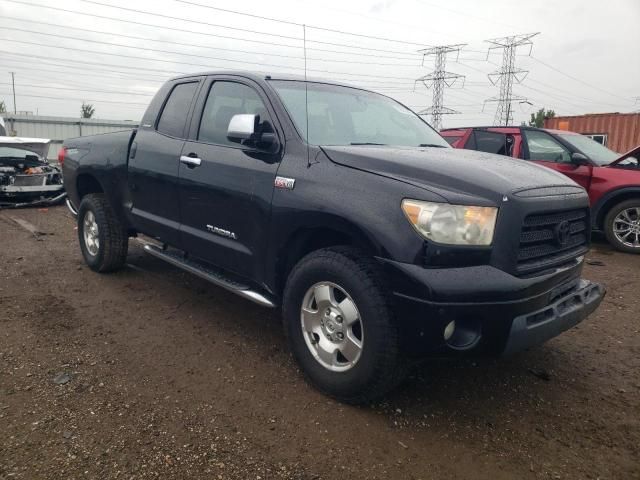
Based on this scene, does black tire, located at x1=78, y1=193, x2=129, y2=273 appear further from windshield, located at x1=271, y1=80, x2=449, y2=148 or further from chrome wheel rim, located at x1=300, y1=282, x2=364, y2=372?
chrome wheel rim, located at x1=300, y1=282, x2=364, y2=372

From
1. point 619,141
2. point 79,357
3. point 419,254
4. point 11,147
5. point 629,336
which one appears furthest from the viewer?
point 619,141

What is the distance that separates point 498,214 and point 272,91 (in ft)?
5.68

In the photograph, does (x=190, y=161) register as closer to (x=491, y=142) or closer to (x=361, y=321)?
(x=361, y=321)

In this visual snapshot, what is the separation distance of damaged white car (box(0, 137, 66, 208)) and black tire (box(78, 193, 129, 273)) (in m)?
5.54

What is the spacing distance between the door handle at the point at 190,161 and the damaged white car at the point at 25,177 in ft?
24.3

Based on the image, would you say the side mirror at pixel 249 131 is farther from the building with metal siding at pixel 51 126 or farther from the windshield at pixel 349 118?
the building with metal siding at pixel 51 126

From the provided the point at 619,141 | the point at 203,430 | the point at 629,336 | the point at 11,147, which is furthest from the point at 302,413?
the point at 619,141

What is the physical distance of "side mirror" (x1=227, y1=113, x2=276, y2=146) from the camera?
10.1 feet

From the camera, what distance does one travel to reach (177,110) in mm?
4148

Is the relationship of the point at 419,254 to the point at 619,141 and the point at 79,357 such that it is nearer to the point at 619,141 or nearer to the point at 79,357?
the point at 79,357

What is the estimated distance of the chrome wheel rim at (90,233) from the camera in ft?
16.6

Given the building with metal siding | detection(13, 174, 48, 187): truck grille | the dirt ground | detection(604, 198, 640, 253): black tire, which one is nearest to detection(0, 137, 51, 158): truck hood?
detection(13, 174, 48, 187): truck grille

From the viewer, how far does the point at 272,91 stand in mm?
3361

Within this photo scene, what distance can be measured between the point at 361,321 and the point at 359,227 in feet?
1.58
